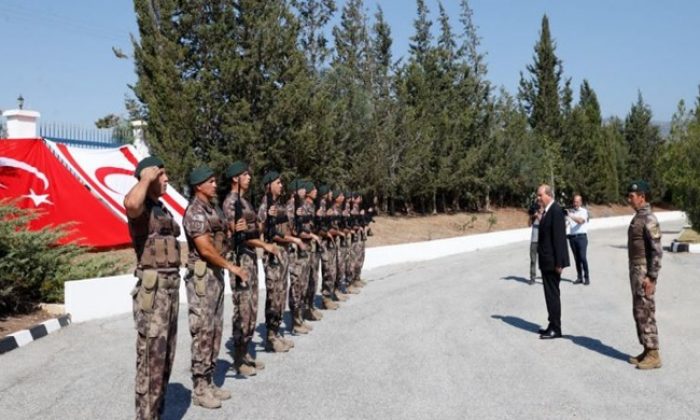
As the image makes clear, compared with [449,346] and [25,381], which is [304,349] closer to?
[449,346]

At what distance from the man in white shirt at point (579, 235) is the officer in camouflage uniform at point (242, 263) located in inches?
355

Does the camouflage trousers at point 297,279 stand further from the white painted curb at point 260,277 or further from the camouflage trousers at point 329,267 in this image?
the white painted curb at point 260,277

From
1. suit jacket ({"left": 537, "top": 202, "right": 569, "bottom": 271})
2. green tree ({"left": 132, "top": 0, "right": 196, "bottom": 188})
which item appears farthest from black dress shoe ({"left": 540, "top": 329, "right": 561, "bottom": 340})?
green tree ({"left": 132, "top": 0, "right": 196, "bottom": 188})

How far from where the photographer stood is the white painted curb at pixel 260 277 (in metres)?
10.3

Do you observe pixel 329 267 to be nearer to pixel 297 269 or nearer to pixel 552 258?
pixel 297 269

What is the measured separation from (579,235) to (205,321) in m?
10.3

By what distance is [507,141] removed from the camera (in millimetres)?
45562

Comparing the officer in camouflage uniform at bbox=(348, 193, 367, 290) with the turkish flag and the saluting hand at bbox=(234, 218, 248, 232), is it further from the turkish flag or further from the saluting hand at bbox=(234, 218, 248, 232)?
the saluting hand at bbox=(234, 218, 248, 232)

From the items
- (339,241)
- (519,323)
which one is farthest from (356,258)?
(519,323)

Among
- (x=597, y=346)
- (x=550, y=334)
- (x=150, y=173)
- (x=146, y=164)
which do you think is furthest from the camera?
(x=550, y=334)

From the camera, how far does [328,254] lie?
36.0 ft

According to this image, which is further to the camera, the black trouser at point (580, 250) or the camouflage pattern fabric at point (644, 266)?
the black trouser at point (580, 250)

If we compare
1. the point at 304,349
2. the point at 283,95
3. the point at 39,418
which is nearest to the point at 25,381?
the point at 39,418

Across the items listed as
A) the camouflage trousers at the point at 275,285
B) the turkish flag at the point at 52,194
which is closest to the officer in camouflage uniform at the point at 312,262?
the camouflage trousers at the point at 275,285
